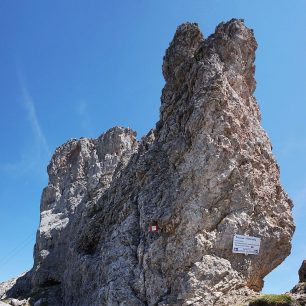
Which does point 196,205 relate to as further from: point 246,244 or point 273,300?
point 273,300

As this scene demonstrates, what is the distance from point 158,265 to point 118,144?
39.3 meters

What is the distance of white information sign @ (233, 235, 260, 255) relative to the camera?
22703 millimetres

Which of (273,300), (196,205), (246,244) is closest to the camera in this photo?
(273,300)

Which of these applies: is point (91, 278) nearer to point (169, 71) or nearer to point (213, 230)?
point (213, 230)

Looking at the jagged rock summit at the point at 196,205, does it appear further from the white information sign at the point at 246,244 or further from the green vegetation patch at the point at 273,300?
the green vegetation patch at the point at 273,300

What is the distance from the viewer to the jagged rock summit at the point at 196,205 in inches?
880

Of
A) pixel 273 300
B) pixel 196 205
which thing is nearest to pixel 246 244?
pixel 196 205

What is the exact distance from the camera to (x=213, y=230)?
76.2 ft

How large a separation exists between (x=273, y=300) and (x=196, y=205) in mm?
7294

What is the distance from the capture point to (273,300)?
60.2ft

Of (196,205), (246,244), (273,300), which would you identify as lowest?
(273,300)

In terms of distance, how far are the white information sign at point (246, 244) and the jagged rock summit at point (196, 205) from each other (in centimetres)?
31

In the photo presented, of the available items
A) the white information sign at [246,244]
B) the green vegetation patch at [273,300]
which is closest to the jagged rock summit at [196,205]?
the white information sign at [246,244]

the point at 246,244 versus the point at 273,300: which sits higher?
the point at 246,244
